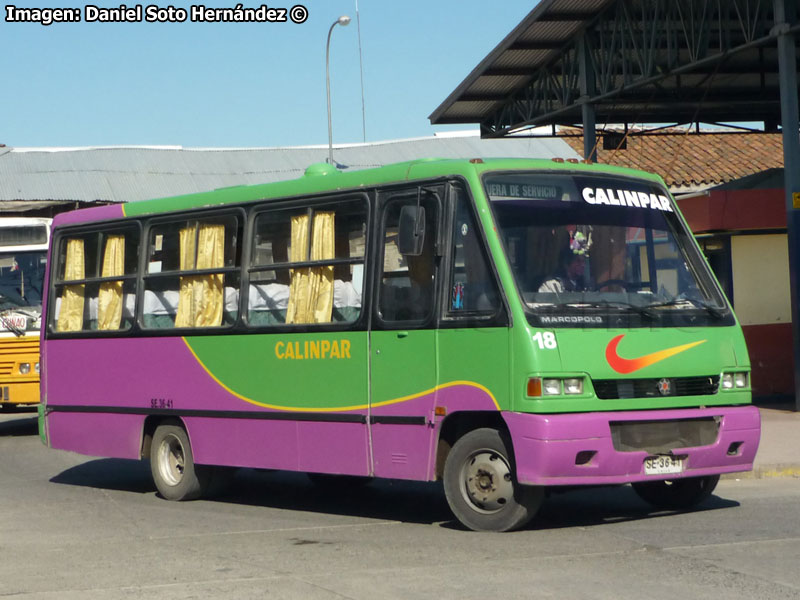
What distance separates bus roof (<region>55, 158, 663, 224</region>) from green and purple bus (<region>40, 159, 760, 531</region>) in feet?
0.06

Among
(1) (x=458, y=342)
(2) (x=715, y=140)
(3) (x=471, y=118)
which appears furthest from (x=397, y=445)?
(2) (x=715, y=140)

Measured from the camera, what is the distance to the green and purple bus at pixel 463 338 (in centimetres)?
908

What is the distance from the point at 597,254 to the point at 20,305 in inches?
455

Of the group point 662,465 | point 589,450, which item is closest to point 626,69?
point 662,465

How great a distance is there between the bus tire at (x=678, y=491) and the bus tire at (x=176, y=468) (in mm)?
4051

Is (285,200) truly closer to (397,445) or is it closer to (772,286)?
(397,445)

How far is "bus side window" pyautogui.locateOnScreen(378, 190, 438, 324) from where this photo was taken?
9688mm

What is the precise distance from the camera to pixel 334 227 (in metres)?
10.6

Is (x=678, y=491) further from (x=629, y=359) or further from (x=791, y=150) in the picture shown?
(x=791, y=150)

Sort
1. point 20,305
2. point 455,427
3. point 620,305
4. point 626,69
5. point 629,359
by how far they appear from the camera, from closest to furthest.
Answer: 1. point 629,359
2. point 620,305
3. point 455,427
4. point 20,305
5. point 626,69

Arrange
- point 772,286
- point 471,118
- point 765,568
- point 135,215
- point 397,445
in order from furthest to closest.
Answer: point 471,118, point 772,286, point 135,215, point 397,445, point 765,568

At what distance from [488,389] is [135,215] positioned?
16.5 ft

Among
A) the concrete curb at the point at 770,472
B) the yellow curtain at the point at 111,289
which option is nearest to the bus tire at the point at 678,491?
the concrete curb at the point at 770,472

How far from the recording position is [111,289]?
1298cm
